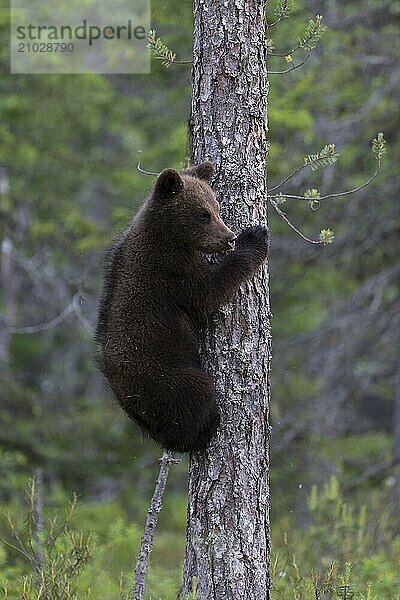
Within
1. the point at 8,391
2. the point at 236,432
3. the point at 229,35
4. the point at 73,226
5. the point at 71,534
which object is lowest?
the point at 71,534

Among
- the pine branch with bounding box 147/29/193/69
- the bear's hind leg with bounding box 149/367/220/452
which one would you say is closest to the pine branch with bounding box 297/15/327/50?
the pine branch with bounding box 147/29/193/69

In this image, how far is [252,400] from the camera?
14.9 ft

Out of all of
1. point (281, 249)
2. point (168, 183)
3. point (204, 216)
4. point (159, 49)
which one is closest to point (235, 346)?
point (204, 216)

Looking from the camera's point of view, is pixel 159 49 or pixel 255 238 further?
pixel 159 49

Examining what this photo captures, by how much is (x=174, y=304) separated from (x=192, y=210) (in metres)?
0.49

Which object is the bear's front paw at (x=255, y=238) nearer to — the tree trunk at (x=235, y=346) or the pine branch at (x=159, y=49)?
the tree trunk at (x=235, y=346)

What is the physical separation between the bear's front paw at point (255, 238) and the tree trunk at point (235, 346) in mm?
86

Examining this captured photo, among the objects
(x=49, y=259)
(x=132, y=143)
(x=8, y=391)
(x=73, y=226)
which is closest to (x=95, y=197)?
(x=132, y=143)

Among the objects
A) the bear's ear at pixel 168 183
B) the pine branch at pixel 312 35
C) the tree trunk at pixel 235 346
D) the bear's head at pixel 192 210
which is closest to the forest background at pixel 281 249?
the tree trunk at pixel 235 346

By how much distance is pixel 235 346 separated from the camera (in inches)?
178

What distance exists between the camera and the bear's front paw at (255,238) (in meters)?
4.51

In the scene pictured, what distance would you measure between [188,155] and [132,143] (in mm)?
12733

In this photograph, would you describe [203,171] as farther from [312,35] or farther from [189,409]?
[189,409]

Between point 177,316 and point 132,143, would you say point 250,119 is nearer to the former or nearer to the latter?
point 177,316
